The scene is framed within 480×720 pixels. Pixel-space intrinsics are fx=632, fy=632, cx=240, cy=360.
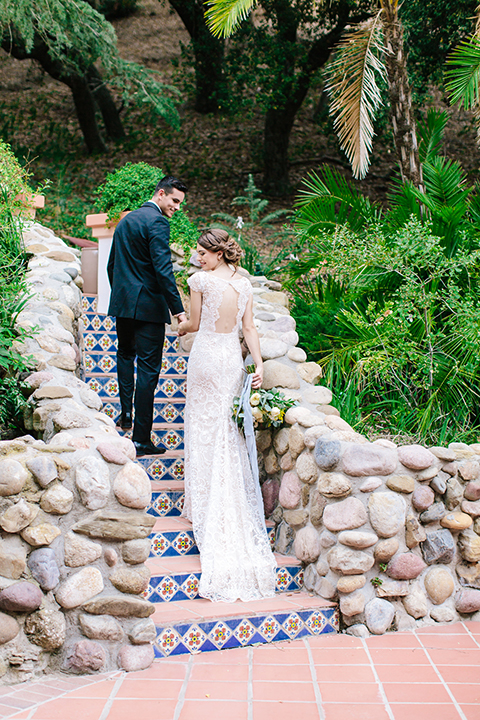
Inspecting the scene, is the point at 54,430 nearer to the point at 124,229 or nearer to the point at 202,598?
the point at 202,598

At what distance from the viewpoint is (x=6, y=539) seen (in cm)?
292

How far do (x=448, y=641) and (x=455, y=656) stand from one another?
21cm

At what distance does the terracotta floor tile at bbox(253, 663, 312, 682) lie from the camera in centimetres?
312

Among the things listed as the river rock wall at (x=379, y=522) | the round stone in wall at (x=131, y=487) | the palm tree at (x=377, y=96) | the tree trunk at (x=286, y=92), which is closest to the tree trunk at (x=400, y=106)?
the palm tree at (x=377, y=96)

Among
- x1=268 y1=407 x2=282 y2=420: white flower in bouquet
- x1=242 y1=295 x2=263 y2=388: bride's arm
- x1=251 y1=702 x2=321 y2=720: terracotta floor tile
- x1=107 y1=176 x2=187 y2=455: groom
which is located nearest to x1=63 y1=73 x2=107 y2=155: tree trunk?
x1=107 y1=176 x2=187 y2=455: groom

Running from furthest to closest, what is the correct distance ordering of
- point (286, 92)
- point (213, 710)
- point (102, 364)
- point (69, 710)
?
point (286, 92) → point (102, 364) → point (213, 710) → point (69, 710)

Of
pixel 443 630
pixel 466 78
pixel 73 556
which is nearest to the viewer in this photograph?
pixel 73 556

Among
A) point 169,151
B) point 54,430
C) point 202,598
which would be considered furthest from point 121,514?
point 169,151

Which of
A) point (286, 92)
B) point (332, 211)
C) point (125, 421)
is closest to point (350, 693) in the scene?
Result: point (125, 421)

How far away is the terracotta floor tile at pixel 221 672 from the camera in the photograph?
3.08 m

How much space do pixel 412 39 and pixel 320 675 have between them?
10.5 meters

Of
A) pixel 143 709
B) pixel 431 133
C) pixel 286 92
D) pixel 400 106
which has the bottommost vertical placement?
pixel 143 709

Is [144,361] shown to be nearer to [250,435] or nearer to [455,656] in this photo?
[250,435]

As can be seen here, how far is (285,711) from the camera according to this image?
2816 mm
